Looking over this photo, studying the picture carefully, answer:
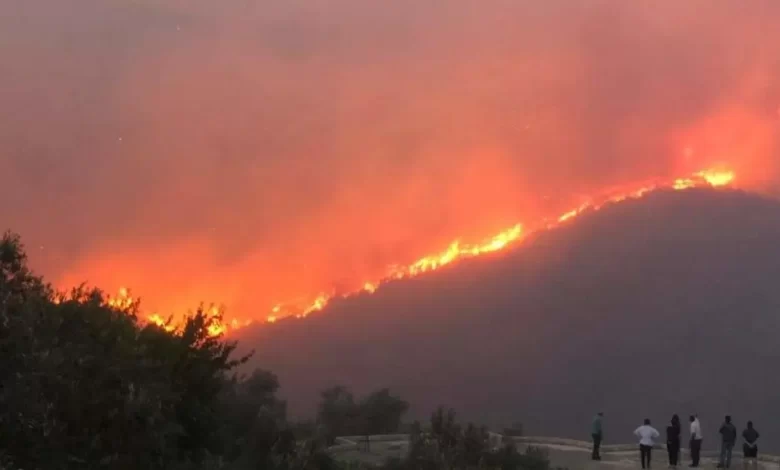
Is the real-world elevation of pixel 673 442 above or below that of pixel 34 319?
below

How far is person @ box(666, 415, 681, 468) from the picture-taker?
22500mm

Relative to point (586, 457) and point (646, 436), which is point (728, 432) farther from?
point (586, 457)

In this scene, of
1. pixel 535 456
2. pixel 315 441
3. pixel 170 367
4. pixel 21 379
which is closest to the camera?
pixel 21 379

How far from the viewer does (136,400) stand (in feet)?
32.5

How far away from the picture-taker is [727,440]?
22.7 metres

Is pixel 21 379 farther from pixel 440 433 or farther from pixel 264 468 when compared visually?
pixel 440 433

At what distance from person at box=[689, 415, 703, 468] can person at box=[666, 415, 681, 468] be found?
421 mm

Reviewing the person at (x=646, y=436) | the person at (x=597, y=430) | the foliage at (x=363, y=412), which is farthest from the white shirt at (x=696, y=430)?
the foliage at (x=363, y=412)

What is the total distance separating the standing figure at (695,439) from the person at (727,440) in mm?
694

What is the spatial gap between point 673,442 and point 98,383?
18206 millimetres

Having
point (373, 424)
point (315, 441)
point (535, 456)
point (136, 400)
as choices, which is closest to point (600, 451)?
point (535, 456)

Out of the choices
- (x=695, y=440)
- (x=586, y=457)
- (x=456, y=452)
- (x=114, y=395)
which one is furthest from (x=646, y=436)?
(x=114, y=395)

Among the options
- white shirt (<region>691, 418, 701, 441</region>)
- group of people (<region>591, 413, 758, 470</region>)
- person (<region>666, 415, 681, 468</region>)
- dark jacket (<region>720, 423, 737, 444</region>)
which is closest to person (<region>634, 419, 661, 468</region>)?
group of people (<region>591, 413, 758, 470</region>)

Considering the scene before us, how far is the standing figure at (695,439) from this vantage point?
22422 millimetres
